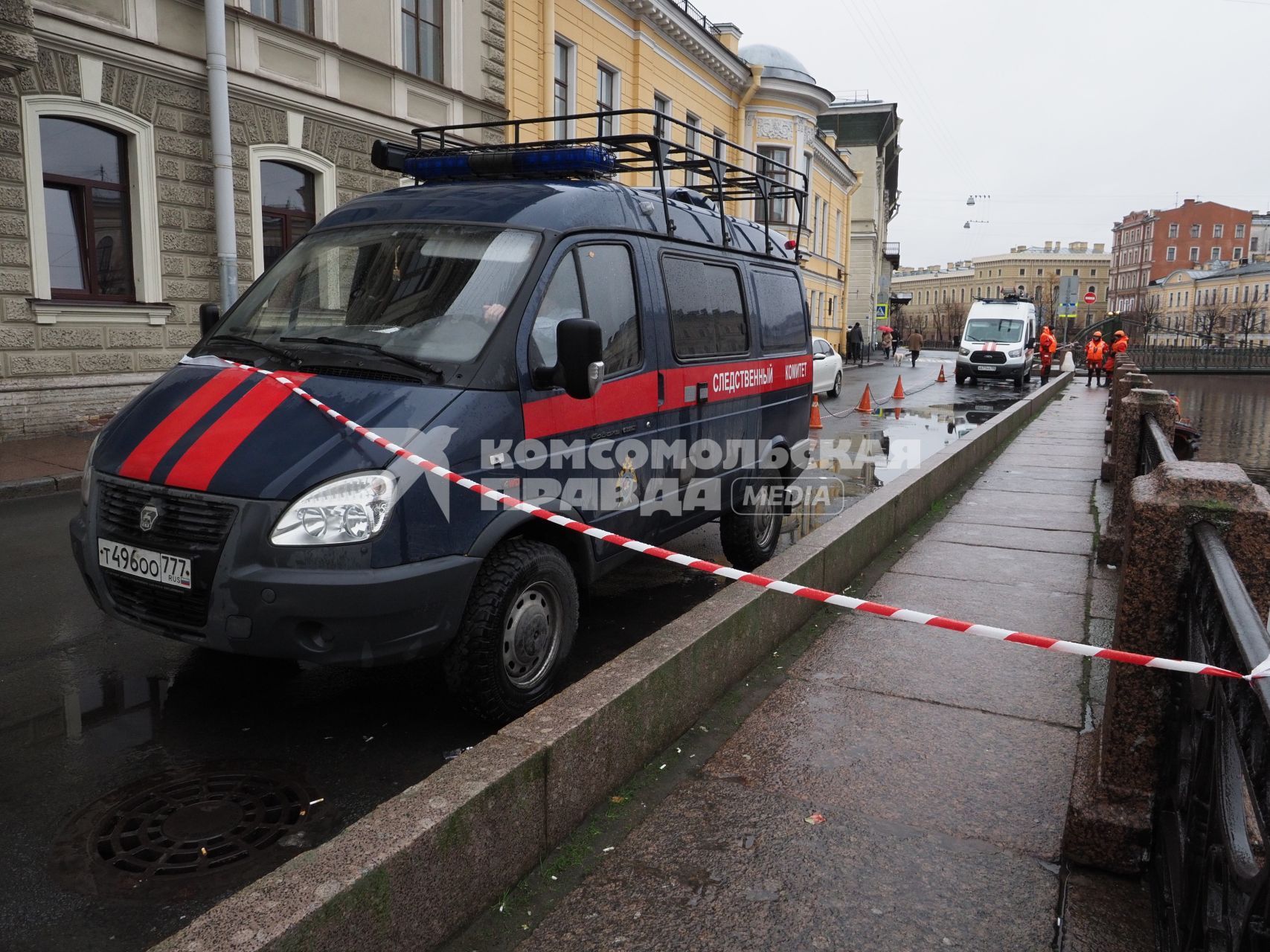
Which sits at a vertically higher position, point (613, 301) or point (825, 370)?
point (613, 301)

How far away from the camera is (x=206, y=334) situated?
474 cm

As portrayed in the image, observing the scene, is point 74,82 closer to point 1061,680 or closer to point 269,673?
point 269,673

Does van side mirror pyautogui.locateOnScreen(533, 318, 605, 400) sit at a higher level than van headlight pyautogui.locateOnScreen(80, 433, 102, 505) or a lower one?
higher

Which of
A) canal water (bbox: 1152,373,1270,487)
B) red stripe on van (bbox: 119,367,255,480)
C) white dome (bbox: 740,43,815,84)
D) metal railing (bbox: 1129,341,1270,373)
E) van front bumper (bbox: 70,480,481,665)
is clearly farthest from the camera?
A: metal railing (bbox: 1129,341,1270,373)

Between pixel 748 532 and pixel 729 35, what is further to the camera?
pixel 729 35

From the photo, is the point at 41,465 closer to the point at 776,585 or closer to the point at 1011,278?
the point at 776,585

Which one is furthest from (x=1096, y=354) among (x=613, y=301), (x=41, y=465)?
(x=613, y=301)

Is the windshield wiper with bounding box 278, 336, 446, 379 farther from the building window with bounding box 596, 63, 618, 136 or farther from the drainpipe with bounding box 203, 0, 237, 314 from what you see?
the building window with bounding box 596, 63, 618, 136

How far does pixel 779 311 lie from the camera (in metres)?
6.95

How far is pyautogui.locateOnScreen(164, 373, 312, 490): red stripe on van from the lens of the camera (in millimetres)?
3520

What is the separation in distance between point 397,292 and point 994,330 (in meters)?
31.5

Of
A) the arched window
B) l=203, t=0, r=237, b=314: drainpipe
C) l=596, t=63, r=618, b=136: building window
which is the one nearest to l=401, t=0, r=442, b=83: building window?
the arched window

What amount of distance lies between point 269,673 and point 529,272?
2.19 m

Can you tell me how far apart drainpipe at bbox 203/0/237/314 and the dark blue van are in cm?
812
